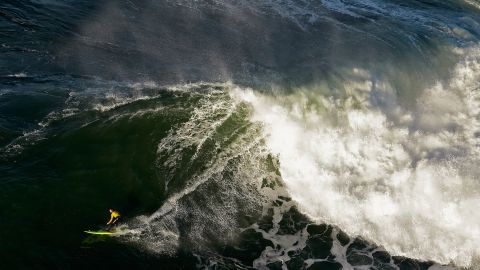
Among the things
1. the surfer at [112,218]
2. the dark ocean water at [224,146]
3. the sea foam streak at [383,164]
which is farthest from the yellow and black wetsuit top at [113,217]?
the sea foam streak at [383,164]

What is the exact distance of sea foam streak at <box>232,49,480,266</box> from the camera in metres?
11.5

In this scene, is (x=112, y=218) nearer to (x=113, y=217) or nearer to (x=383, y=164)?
(x=113, y=217)

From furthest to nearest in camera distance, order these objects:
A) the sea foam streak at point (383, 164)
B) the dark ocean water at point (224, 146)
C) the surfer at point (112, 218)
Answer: the sea foam streak at point (383, 164), the dark ocean water at point (224, 146), the surfer at point (112, 218)

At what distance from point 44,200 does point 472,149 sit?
12137 millimetres

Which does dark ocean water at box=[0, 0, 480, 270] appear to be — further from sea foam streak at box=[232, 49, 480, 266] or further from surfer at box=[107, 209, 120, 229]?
surfer at box=[107, 209, 120, 229]

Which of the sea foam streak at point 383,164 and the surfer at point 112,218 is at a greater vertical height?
the sea foam streak at point 383,164

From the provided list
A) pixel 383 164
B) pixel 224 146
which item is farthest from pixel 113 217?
pixel 383 164

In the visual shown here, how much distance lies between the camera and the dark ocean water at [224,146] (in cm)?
1015

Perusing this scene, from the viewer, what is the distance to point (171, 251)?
9789 millimetres

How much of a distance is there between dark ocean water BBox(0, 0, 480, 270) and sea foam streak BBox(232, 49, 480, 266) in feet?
0.13

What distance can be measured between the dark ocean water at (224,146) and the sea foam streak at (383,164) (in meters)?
0.04

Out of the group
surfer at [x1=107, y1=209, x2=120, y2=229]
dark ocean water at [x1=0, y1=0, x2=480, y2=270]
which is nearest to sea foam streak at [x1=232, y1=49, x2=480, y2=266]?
dark ocean water at [x1=0, y1=0, x2=480, y2=270]

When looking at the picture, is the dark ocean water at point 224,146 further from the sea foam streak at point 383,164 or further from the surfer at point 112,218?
the surfer at point 112,218

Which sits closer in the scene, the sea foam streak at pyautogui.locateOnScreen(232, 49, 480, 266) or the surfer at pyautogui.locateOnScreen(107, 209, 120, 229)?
the surfer at pyautogui.locateOnScreen(107, 209, 120, 229)
